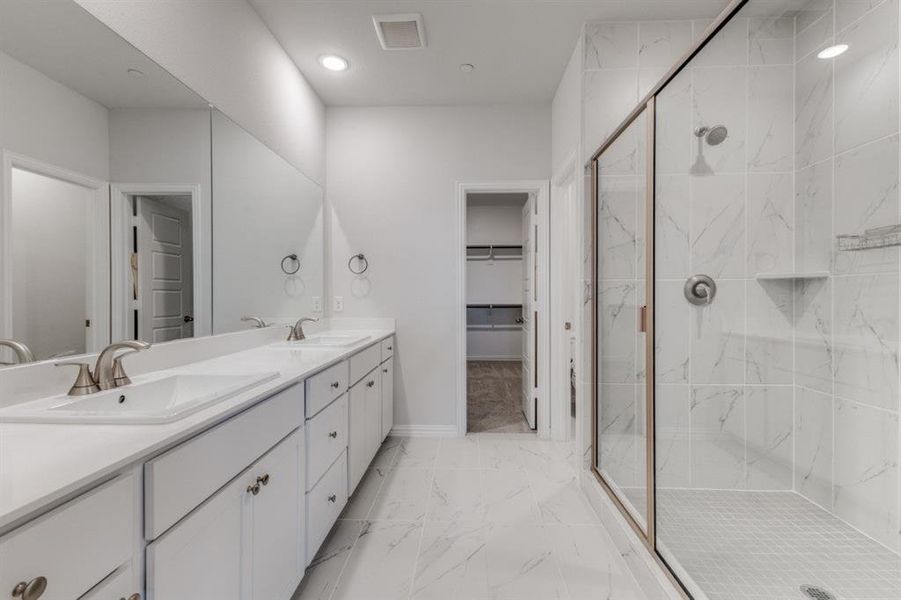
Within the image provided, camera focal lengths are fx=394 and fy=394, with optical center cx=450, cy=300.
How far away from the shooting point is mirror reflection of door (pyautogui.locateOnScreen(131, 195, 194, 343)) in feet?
4.47

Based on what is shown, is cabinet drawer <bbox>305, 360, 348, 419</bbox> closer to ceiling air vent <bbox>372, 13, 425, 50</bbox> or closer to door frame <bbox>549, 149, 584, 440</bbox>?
door frame <bbox>549, 149, 584, 440</bbox>

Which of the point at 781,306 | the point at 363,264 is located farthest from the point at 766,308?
the point at 363,264

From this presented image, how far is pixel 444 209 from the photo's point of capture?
9.89 ft

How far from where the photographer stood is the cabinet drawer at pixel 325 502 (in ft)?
4.81

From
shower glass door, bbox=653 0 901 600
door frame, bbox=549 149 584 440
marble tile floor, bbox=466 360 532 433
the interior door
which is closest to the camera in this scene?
shower glass door, bbox=653 0 901 600

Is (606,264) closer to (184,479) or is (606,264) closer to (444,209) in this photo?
(444,209)

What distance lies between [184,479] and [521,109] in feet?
10.00

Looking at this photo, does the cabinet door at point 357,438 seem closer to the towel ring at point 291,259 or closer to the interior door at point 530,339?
the towel ring at point 291,259

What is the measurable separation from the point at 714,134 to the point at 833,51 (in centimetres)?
48

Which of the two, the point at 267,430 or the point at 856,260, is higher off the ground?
the point at 856,260

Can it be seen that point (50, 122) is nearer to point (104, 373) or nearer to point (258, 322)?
point (104, 373)

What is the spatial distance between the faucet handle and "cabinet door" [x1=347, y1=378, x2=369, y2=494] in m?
1.02

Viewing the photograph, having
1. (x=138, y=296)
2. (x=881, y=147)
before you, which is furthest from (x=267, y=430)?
(x=881, y=147)

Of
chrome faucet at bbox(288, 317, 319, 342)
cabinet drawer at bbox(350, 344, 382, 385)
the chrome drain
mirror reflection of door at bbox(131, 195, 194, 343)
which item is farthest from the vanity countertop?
the chrome drain
